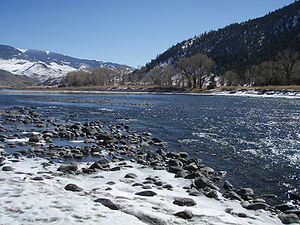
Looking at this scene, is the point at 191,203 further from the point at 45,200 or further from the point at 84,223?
Result: the point at 45,200

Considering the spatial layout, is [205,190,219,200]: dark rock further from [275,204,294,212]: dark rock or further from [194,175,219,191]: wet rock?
[275,204,294,212]: dark rock

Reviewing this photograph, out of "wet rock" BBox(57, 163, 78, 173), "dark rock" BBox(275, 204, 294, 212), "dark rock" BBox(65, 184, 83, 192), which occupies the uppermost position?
"dark rock" BBox(65, 184, 83, 192)

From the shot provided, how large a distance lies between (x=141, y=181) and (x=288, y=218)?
17.2 ft

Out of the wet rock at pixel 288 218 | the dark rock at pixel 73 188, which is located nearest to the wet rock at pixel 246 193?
the wet rock at pixel 288 218

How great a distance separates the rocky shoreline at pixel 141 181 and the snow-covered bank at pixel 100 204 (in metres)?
0.03

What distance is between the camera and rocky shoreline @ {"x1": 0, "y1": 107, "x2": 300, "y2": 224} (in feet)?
25.0

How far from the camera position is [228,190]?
10328 millimetres

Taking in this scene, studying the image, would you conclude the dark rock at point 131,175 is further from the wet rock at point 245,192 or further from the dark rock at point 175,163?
the wet rock at point 245,192

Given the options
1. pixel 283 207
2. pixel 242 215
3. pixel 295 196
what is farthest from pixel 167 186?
pixel 295 196

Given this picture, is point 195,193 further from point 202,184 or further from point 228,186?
point 228,186

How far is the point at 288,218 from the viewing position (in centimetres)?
764

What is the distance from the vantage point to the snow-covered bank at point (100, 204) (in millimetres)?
6785

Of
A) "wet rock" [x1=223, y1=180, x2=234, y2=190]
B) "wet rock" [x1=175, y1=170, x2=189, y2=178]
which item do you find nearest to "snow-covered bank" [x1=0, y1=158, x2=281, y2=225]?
"wet rock" [x1=175, y1=170, x2=189, y2=178]

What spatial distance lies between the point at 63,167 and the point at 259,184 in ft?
27.4
